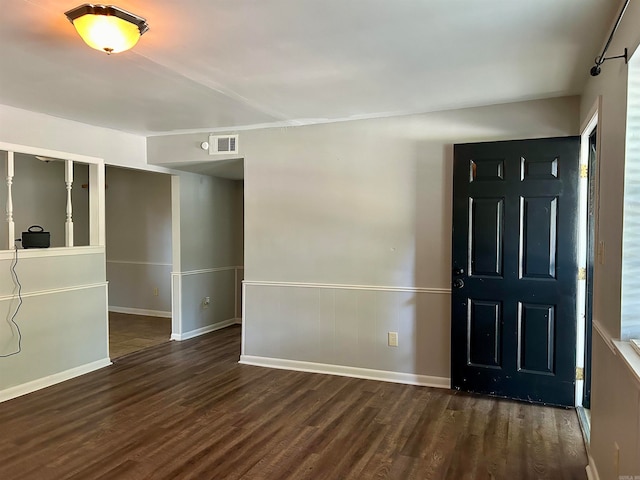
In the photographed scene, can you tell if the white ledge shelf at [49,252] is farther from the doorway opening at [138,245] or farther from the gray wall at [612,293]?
the gray wall at [612,293]

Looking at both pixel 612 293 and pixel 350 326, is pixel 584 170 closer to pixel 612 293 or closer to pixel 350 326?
pixel 612 293

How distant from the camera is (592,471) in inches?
93.5

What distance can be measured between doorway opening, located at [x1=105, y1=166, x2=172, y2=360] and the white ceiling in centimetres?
307

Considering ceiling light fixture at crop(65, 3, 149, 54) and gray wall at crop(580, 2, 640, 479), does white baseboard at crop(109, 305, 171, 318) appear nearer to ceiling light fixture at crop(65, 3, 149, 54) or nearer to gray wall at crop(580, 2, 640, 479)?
ceiling light fixture at crop(65, 3, 149, 54)

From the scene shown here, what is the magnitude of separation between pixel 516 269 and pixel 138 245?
18.5 ft

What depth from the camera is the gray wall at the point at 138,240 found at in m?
6.84

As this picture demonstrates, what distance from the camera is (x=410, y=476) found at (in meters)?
2.43

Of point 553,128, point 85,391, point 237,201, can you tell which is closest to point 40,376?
point 85,391

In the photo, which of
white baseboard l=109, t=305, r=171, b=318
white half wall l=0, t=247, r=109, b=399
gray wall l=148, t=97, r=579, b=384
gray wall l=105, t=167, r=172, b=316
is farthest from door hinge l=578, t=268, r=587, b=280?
white baseboard l=109, t=305, r=171, b=318

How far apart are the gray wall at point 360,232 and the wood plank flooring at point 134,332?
1.47 m

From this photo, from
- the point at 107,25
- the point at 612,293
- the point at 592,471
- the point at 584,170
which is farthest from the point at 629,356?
the point at 107,25

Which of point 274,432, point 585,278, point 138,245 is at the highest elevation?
point 138,245

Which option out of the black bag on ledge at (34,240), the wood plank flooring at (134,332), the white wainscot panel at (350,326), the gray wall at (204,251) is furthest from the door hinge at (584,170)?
the wood plank flooring at (134,332)

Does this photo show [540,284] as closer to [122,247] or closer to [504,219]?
[504,219]
